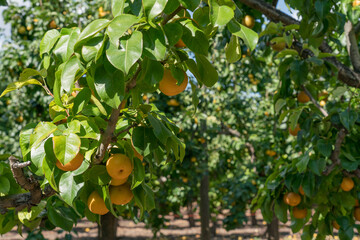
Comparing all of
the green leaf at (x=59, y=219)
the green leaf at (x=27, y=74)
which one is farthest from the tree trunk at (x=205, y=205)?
the green leaf at (x=27, y=74)

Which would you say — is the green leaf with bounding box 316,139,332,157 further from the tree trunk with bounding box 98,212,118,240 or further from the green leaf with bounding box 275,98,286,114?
the tree trunk with bounding box 98,212,118,240

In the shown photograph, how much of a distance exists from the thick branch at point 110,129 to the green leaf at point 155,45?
0.14 metres

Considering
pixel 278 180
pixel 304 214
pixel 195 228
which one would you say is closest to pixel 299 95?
pixel 278 180

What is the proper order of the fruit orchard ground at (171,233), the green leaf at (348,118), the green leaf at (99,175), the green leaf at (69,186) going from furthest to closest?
the fruit orchard ground at (171,233) < the green leaf at (348,118) < the green leaf at (99,175) < the green leaf at (69,186)

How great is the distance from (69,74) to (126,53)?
192 millimetres

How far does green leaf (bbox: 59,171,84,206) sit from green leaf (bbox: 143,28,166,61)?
381 millimetres

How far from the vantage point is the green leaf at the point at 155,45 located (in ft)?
2.51

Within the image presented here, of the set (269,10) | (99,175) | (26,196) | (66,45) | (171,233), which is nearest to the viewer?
(66,45)

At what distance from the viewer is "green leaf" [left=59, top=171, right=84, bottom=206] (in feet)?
3.11

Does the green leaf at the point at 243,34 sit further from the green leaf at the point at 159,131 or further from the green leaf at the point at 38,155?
the green leaf at the point at 38,155

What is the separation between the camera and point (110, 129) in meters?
1.00

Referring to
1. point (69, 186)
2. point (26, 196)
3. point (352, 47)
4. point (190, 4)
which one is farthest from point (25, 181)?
point (352, 47)

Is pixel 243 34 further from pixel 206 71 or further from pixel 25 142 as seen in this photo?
pixel 25 142

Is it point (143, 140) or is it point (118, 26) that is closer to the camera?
point (118, 26)
